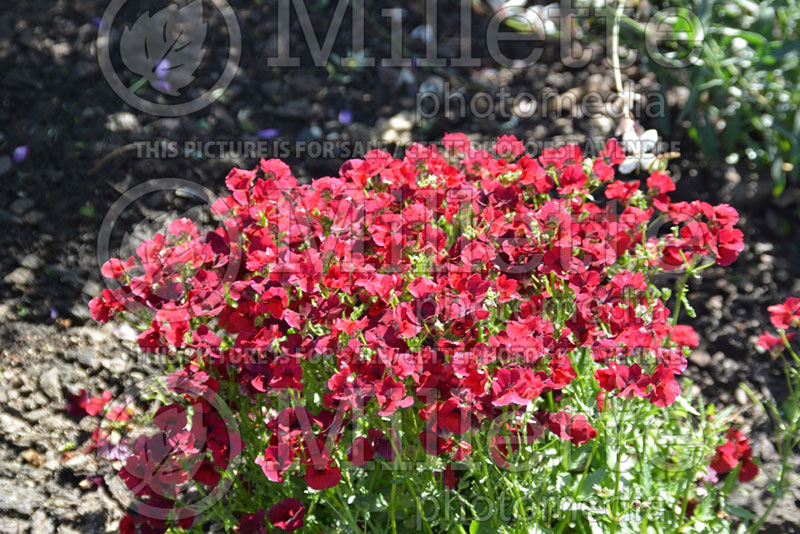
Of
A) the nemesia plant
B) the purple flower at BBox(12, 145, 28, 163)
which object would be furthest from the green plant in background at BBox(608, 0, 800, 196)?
the purple flower at BBox(12, 145, 28, 163)

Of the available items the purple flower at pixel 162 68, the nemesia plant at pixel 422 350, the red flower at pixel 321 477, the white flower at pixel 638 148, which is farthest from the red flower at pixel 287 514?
the purple flower at pixel 162 68

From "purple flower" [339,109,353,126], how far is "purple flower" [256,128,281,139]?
287mm

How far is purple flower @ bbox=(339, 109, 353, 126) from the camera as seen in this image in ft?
12.1

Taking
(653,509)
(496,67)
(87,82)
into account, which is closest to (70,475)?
(653,509)

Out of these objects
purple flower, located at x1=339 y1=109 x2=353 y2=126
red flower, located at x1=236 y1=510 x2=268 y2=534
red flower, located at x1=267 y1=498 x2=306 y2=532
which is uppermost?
purple flower, located at x1=339 y1=109 x2=353 y2=126

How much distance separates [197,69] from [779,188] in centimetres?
258

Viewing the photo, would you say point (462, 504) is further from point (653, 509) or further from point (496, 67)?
point (496, 67)

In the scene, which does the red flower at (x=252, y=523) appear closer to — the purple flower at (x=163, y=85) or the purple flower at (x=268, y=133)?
the purple flower at (x=268, y=133)

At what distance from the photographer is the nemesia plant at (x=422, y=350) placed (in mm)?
1678

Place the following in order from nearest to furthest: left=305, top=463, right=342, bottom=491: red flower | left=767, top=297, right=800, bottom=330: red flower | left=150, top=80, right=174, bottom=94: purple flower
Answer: left=305, top=463, right=342, bottom=491: red flower
left=767, top=297, right=800, bottom=330: red flower
left=150, top=80, right=174, bottom=94: purple flower

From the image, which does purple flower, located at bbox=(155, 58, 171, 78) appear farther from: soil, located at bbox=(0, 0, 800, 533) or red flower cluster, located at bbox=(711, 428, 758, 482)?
red flower cluster, located at bbox=(711, 428, 758, 482)

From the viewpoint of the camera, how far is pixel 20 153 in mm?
3383

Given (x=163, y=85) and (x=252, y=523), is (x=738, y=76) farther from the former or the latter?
(x=252, y=523)

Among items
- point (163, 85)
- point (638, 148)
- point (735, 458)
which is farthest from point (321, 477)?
point (163, 85)
